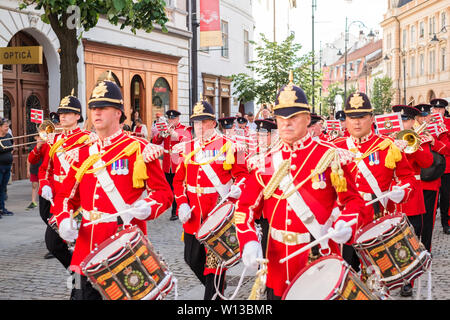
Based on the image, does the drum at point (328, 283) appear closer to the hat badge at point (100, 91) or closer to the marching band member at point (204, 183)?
the hat badge at point (100, 91)

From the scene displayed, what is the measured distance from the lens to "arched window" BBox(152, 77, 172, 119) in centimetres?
2448

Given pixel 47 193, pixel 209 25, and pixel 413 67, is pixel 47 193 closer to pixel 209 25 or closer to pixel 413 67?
pixel 209 25

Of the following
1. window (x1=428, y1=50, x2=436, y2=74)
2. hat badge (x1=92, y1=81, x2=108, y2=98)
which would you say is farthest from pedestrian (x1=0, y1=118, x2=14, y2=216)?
window (x1=428, y1=50, x2=436, y2=74)

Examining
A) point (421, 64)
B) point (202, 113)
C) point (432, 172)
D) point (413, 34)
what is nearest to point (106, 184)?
point (202, 113)

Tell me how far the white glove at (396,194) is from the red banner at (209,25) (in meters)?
15.8

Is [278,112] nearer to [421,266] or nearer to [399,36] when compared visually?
[421,266]

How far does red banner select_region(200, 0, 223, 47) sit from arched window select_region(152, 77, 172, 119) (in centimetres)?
388

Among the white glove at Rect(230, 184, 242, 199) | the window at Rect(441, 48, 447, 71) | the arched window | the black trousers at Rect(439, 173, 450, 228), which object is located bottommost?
the black trousers at Rect(439, 173, 450, 228)

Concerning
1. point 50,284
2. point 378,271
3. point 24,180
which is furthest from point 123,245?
point 24,180

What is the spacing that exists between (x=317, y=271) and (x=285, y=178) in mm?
743

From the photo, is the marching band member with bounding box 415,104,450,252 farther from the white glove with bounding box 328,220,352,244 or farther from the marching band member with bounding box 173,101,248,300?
the white glove with bounding box 328,220,352,244

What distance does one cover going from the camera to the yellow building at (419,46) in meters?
66.8

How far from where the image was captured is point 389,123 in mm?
7652

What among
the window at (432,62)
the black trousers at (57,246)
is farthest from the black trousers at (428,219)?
the window at (432,62)
